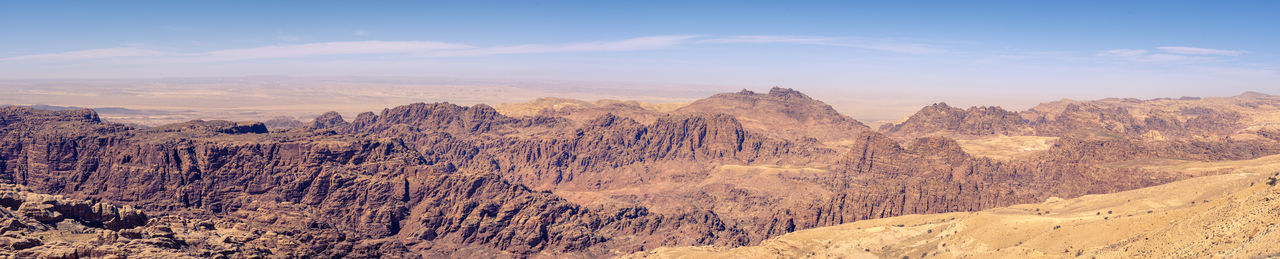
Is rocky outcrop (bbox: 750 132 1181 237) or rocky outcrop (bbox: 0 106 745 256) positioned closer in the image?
rocky outcrop (bbox: 0 106 745 256)

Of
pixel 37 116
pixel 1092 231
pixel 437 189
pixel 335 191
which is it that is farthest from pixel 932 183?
pixel 37 116

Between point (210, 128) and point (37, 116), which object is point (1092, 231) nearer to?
point (210, 128)

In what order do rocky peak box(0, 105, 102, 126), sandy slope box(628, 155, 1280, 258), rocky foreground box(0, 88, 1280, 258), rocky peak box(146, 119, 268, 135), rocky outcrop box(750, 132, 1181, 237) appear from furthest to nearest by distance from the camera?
rocky peak box(0, 105, 102, 126) < rocky peak box(146, 119, 268, 135) < rocky outcrop box(750, 132, 1181, 237) < rocky foreground box(0, 88, 1280, 258) < sandy slope box(628, 155, 1280, 258)

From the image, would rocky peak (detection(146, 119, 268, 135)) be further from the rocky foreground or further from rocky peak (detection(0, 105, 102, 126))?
rocky peak (detection(0, 105, 102, 126))

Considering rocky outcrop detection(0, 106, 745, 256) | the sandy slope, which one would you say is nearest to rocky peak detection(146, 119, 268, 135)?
rocky outcrop detection(0, 106, 745, 256)

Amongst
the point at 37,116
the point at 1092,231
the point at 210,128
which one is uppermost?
the point at 37,116

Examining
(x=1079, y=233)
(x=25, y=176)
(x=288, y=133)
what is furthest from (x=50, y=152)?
(x=1079, y=233)

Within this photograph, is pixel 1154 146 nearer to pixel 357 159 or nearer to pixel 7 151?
pixel 357 159

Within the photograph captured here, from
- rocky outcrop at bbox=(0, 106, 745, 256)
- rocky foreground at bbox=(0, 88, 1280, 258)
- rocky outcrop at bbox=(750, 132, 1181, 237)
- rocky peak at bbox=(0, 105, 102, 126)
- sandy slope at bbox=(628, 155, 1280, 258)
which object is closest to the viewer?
sandy slope at bbox=(628, 155, 1280, 258)

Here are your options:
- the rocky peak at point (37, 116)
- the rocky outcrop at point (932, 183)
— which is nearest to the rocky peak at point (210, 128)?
the rocky peak at point (37, 116)
